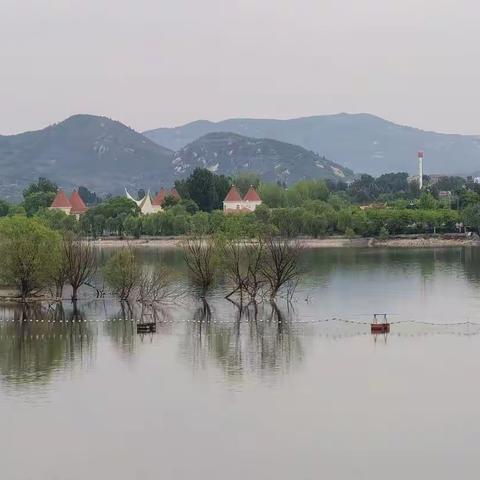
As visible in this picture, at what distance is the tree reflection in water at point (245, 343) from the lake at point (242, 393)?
0.04 meters

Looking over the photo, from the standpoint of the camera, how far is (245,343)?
2005cm

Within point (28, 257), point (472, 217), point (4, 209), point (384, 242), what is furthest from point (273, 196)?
point (28, 257)

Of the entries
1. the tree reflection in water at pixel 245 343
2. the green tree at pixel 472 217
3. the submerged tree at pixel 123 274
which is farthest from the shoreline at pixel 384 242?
the tree reflection in water at pixel 245 343

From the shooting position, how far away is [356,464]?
42.2ft

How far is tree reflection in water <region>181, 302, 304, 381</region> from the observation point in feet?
58.9

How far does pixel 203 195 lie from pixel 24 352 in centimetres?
4554

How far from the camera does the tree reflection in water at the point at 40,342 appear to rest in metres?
17.8

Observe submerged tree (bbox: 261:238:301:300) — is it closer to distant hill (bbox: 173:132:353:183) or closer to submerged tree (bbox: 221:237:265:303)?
submerged tree (bbox: 221:237:265:303)

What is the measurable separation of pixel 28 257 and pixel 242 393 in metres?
10.9

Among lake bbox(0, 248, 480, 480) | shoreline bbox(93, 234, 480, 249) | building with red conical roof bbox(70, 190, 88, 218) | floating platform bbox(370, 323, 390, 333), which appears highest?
building with red conical roof bbox(70, 190, 88, 218)

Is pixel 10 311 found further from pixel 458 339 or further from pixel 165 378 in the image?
pixel 458 339

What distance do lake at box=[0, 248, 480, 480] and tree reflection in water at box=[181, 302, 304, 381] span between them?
37 millimetres

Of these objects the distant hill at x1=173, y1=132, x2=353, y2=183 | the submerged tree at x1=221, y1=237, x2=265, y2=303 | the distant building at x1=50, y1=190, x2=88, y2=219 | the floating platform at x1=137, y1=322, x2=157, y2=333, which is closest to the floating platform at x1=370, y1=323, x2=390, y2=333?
the floating platform at x1=137, y1=322, x2=157, y2=333

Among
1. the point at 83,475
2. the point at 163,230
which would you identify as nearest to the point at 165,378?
the point at 83,475
